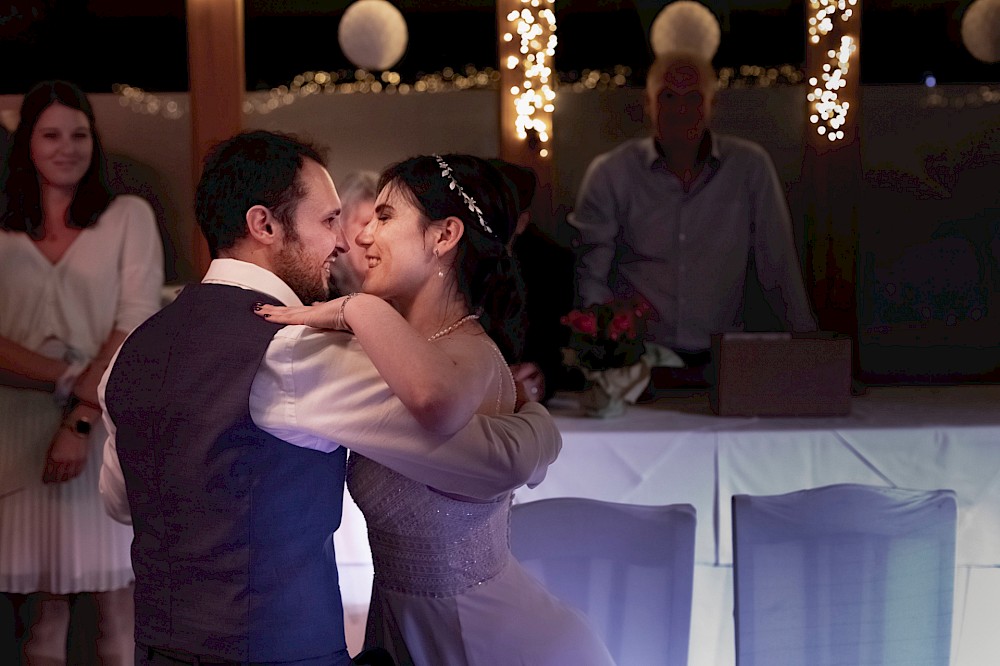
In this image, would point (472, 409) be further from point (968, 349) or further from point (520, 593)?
point (968, 349)

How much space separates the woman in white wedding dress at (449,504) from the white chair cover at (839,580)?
0.39m

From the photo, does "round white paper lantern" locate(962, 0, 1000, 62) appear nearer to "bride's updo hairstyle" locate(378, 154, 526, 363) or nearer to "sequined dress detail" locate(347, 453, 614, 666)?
"bride's updo hairstyle" locate(378, 154, 526, 363)

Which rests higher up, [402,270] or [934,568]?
[402,270]

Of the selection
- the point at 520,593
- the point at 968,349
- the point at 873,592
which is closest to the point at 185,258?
the point at 520,593

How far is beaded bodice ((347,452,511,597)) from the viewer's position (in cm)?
158

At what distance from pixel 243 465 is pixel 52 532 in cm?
165

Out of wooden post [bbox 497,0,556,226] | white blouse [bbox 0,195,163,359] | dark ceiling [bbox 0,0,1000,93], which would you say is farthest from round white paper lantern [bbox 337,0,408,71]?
white blouse [bbox 0,195,163,359]

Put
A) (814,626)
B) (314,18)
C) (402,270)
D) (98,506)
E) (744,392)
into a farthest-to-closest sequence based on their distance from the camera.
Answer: (314,18) < (744,392) < (98,506) < (814,626) < (402,270)

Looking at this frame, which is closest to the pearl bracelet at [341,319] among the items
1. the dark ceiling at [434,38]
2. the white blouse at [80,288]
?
the white blouse at [80,288]

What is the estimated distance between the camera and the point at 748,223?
146 inches

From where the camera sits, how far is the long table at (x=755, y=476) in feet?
8.90

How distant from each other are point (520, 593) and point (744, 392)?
1.48 meters

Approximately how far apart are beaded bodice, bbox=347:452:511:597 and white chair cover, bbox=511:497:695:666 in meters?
0.29

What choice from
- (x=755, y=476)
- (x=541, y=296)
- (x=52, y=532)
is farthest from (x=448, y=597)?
(x=541, y=296)
